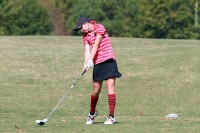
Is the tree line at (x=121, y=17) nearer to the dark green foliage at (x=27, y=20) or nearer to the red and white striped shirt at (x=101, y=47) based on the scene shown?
the dark green foliage at (x=27, y=20)

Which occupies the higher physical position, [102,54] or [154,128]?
[102,54]

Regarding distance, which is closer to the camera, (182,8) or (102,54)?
(102,54)

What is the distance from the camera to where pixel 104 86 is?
2580cm

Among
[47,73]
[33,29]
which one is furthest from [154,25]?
[47,73]

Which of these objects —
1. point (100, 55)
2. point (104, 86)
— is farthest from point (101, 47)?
point (104, 86)

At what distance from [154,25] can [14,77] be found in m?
52.6

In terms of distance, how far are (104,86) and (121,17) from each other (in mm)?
60397

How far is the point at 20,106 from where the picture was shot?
883 inches

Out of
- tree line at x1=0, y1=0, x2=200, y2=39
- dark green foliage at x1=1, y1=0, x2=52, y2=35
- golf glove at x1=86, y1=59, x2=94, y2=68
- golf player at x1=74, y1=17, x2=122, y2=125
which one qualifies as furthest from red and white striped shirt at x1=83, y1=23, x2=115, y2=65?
dark green foliage at x1=1, y1=0, x2=52, y2=35

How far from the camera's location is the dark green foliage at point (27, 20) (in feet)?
260

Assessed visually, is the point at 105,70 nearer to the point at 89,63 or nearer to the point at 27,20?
the point at 89,63

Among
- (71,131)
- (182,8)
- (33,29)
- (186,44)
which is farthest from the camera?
(33,29)

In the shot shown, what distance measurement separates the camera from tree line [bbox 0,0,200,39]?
252 feet

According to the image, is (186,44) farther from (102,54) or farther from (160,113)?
(102,54)
